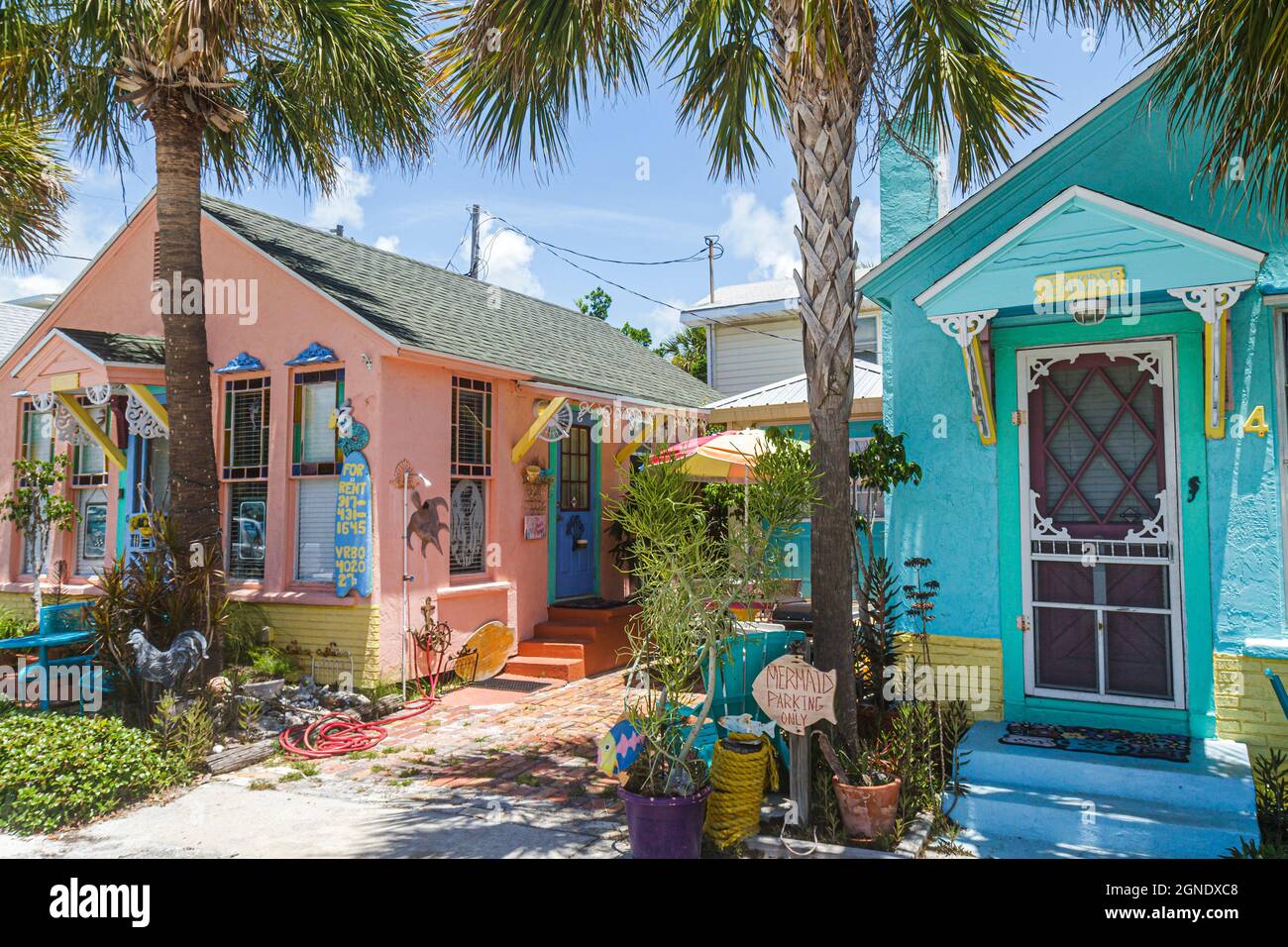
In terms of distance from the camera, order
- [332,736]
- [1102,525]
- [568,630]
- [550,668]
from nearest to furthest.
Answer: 1. [1102,525]
2. [332,736]
3. [550,668]
4. [568,630]

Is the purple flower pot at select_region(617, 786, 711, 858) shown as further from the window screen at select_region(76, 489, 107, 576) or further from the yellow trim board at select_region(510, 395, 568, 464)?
the window screen at select_region(76, 489, 107, 576)

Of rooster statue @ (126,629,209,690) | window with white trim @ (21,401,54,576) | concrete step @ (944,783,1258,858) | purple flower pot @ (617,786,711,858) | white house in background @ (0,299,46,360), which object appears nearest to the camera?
purple flower pot @ (617,786,711,858)

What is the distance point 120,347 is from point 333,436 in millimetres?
3094

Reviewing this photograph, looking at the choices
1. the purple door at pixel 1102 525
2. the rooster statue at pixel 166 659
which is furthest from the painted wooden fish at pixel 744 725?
the rooster statue at pixel 166 659

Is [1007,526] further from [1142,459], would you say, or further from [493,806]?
[493,806]

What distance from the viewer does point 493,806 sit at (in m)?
5.91

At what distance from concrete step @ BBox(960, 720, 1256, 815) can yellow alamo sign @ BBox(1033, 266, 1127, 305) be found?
117 inches

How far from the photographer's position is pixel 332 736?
778cm

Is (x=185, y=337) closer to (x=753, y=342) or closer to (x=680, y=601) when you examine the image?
(x=680, y=601)

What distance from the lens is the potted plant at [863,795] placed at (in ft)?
16.6

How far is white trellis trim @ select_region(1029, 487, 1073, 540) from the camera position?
625 centimetres

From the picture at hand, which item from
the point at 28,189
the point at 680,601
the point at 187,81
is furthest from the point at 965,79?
the point at 28,189

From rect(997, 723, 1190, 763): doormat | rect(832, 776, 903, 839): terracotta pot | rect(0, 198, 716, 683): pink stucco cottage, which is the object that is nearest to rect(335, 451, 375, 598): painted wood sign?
rect(0, 198, 716, 683): pink stucco cottage

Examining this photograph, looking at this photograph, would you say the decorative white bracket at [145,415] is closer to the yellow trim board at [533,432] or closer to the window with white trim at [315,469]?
the window with white trim at [315,469]
